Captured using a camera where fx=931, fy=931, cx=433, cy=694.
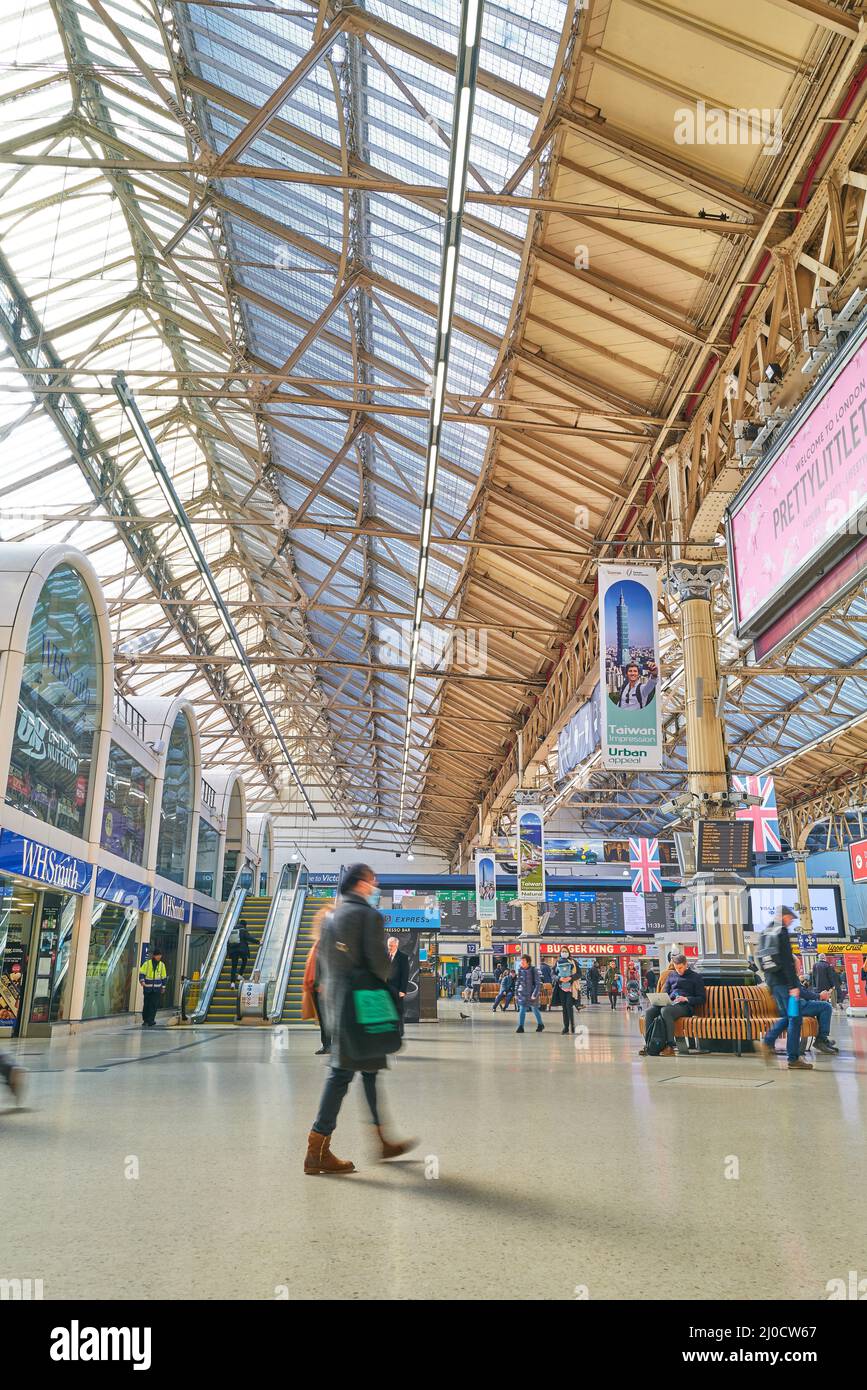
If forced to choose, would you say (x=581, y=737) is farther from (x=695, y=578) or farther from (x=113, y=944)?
(x=113, y=944)

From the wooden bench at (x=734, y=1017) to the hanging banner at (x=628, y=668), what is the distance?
354cm

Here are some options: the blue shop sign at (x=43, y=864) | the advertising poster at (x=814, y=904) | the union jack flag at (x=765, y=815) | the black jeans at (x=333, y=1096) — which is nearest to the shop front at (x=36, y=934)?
the blue shop sign at (x=43, y=864)

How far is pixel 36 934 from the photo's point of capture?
15.7 meters

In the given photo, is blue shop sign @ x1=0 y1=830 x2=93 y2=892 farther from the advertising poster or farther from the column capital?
the advertising poster

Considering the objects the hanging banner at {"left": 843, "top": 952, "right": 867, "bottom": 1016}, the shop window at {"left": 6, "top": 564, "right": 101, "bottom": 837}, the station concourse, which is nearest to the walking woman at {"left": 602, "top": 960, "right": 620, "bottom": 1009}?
the hanging banner at {"left": 843, "top": 952, "right": 867, "bottom": 1016}

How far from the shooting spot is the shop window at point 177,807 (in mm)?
24141

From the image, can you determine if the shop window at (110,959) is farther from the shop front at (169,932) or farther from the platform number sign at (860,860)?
the platform number sign at (860,860)

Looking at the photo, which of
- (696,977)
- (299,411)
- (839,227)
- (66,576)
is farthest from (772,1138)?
(299,411)

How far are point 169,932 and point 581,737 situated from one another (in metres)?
13.8

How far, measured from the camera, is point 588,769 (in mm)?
23188

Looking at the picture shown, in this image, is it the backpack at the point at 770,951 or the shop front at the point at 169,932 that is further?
the shop front at the point at 169,932

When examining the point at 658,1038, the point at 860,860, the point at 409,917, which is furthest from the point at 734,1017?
the point at 409,917

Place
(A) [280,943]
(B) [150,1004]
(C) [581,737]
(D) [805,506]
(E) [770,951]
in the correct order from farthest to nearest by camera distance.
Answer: (A) [280,943] → (B) [150,1004] → (C) [581,737] → (E) [770,951] → (D) [805,506]
